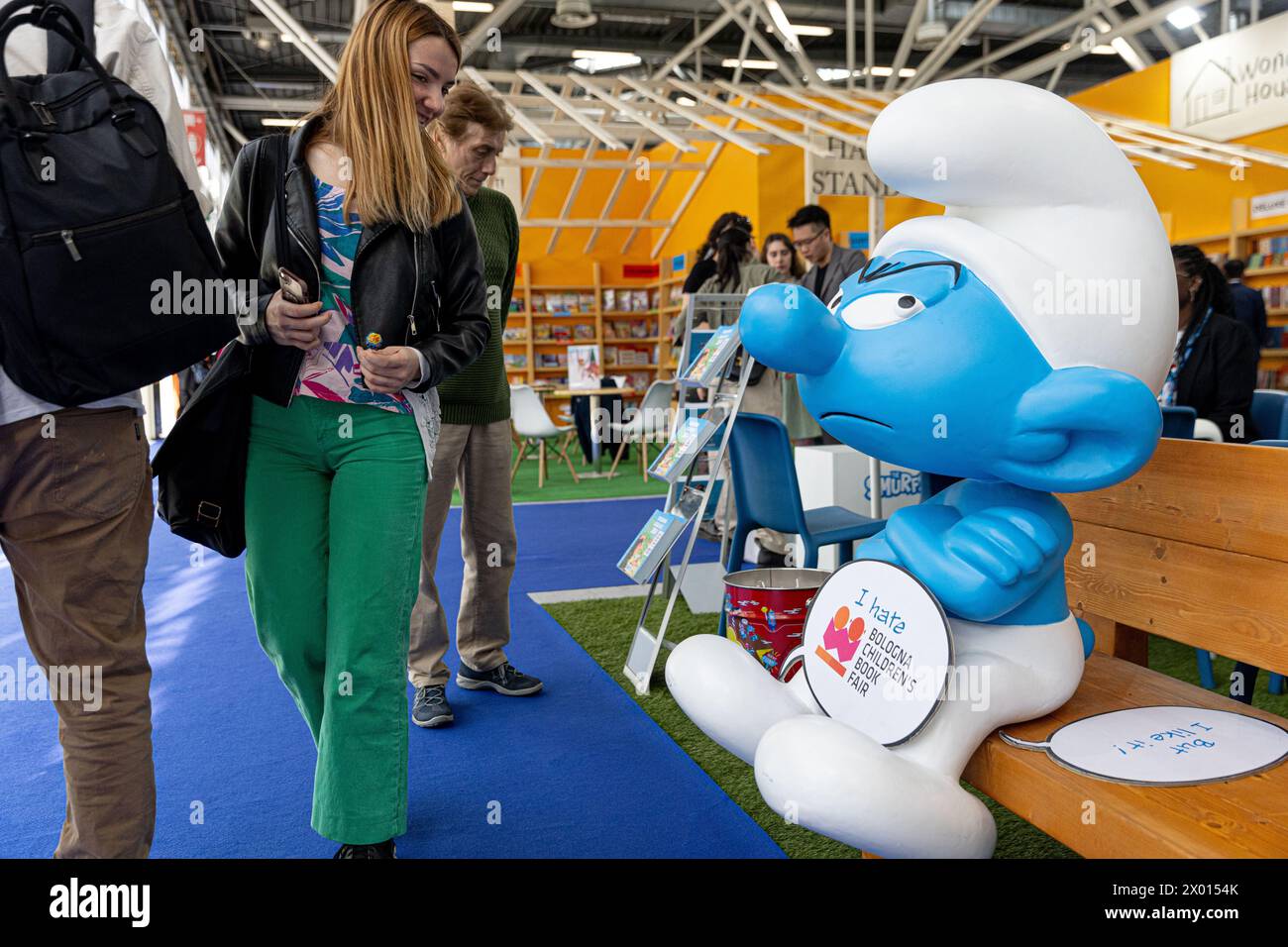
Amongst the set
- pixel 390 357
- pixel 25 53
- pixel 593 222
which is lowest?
pixel 390 357

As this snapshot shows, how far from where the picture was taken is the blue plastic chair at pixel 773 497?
3.18 meters

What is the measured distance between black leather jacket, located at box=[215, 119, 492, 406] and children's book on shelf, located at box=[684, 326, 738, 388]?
4.37ft

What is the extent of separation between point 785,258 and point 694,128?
7010 millimetres

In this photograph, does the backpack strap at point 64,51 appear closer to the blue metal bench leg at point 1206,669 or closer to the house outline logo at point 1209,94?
the blue metal bench leg at point 1206,669

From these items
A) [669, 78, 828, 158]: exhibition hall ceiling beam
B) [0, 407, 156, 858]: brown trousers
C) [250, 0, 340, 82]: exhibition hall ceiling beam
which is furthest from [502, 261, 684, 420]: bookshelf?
[0, 407, 156, 858]: brown trousers

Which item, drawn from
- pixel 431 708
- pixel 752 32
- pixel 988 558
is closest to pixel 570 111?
pixel 752 32

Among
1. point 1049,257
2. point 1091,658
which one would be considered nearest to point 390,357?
point 1049,257

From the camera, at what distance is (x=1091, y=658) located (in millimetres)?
1967

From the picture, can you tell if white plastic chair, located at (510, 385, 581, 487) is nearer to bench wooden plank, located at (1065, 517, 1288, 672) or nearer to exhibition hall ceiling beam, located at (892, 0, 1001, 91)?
exhibition hall ceiling beam, located at (892, 0, 1001, 91)

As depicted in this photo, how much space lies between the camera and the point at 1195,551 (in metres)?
1.83

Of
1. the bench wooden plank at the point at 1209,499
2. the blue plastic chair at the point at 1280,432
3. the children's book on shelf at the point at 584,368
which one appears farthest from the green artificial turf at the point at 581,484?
the bench wooden plank at the point at 1209,499

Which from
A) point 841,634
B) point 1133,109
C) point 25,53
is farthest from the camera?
point 1133,109

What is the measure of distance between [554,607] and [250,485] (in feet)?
8.22
